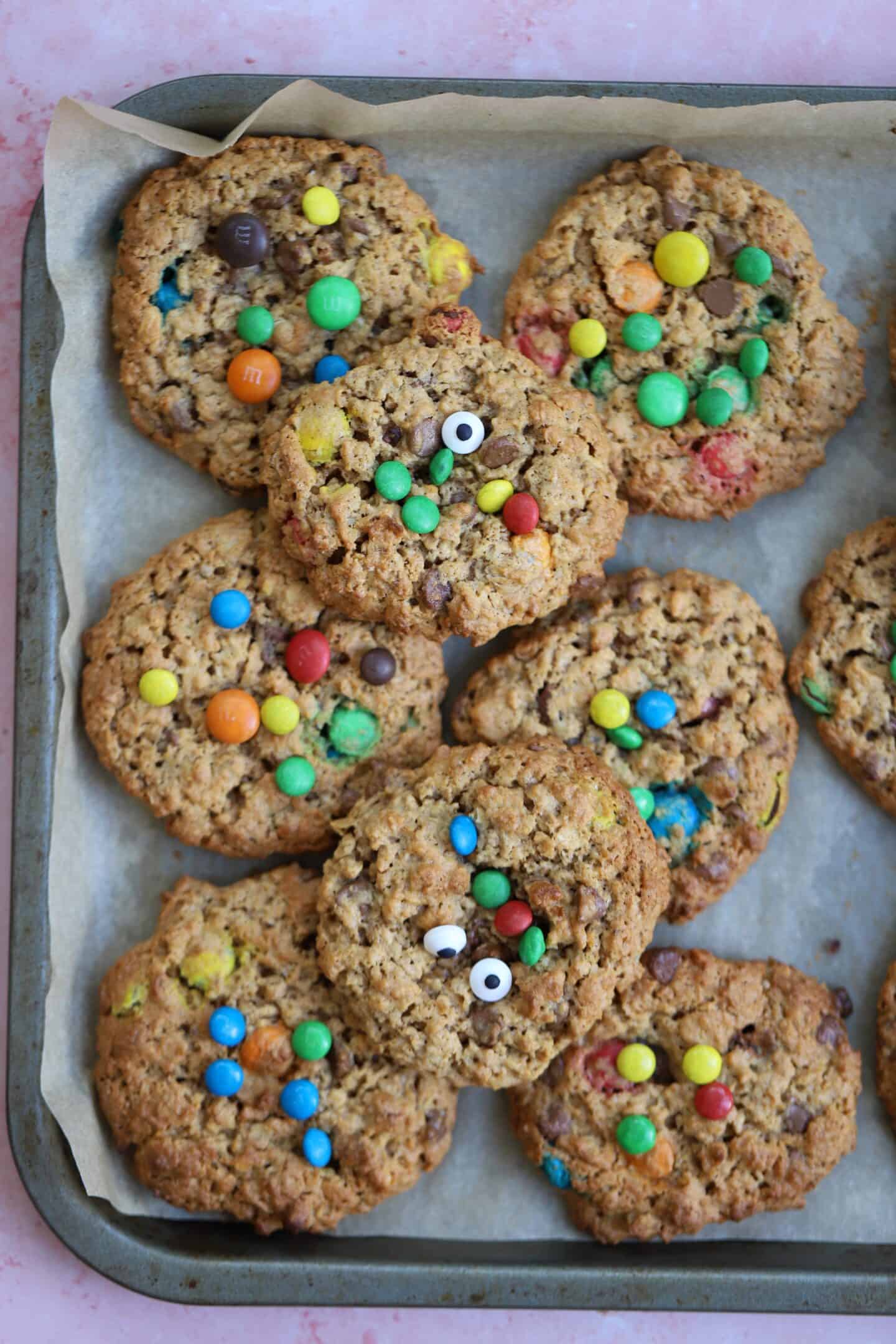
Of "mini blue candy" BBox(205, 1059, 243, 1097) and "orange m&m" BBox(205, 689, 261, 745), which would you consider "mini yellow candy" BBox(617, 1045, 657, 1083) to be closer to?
"mini blue candy" BBox(205, 1059, 243, 1097)

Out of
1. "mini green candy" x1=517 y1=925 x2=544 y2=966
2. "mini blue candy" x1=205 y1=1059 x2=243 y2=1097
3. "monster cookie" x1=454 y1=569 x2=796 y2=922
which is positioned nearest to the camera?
"mini green candy" x1=517 y1=925 x2=544 y2=966

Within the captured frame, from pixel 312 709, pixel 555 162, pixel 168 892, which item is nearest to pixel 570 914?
pixel 312 709

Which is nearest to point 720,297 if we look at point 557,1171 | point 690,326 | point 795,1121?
point 690,326

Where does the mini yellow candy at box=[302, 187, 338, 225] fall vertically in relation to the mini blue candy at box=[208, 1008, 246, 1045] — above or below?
above

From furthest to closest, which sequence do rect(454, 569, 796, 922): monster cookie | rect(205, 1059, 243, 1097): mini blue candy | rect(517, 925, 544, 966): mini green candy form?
rect(454, 569, 796, 922): monster cookie
rect(205, 1059, 243, 1097): mini blue candy
rect(517, 925, 544, 966): mini green candy

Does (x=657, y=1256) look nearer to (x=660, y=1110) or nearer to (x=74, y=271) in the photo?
(x=660, y=1110)

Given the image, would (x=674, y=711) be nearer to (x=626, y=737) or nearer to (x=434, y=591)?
(x=626, y=737)

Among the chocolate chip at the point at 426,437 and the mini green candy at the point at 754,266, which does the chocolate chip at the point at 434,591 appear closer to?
the chocolate chip at the point at 426,437

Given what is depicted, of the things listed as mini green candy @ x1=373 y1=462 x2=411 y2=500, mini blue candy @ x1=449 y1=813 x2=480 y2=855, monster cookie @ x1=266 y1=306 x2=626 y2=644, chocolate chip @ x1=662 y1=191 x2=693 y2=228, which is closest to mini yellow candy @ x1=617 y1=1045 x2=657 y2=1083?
mini blue candy @ x1=449 y1=813 x2=480 y2=855
